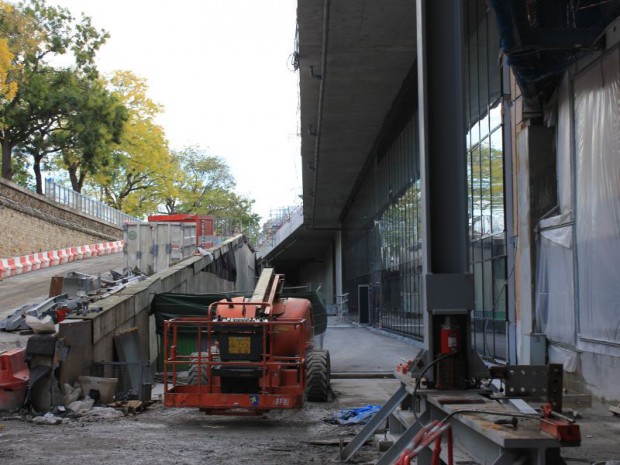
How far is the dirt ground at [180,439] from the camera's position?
8.80 metres

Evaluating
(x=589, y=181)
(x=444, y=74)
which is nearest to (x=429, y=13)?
(x=444, y=74)

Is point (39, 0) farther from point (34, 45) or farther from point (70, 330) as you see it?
point (70, 330)

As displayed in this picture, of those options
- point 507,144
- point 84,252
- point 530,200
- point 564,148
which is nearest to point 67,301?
point 507,144

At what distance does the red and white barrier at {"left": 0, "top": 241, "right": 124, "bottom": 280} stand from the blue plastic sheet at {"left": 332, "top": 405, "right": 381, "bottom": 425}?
23449 millimetres

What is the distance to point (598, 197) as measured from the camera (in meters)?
11.2

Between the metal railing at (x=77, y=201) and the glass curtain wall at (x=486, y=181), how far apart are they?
3139cm

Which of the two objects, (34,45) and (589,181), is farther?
(34,45)

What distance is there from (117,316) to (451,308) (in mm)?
10432

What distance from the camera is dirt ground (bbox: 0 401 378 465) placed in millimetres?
8805

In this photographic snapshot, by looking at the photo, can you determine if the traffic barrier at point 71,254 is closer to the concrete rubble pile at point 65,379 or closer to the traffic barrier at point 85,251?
the traffic barrier at point 85,251

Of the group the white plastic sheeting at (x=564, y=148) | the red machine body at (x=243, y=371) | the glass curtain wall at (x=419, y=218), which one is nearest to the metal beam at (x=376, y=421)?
the red machine body at (x=243, y=371)

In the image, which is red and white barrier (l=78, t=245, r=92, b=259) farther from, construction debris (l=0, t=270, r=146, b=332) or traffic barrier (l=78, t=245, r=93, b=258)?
construction debris (l=0, t=270, r=146, b=332)

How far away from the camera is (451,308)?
707 cm

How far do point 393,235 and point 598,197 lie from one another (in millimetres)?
18639
